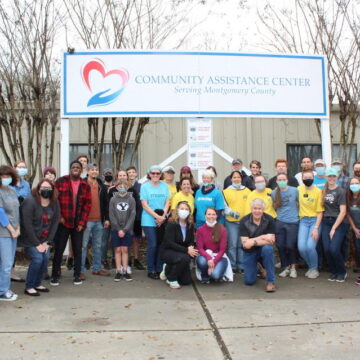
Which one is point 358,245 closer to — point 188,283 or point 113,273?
point 188,283

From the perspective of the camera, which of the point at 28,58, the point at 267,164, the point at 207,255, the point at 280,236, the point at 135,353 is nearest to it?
the point at 135,353

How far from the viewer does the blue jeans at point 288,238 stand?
6.89m

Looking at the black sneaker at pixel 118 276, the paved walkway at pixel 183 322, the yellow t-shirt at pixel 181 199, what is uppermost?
the yellow t-shirt at pixel 181 199

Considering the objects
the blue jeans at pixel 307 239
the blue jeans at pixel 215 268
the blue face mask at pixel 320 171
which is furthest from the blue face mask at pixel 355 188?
the blue jeans at pixel 215 268

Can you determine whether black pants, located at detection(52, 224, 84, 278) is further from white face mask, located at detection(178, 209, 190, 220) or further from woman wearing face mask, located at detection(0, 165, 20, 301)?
white face mask, located at detection(178, 209, 190, 220)

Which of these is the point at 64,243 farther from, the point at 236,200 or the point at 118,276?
the point at 236,200

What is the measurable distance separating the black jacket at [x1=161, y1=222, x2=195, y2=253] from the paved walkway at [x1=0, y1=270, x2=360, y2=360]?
58 centimetres

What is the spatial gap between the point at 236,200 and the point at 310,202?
116 centimetres

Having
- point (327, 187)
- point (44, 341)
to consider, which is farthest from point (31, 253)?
point (327, 187)

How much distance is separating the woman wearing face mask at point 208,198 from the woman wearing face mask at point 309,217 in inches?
50.7

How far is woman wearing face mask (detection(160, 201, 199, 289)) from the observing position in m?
6.36

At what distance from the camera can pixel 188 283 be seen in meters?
6.47

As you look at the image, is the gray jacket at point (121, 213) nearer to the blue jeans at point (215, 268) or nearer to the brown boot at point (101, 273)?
the brown boot at point (101, 273)

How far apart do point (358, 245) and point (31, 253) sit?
482cm
